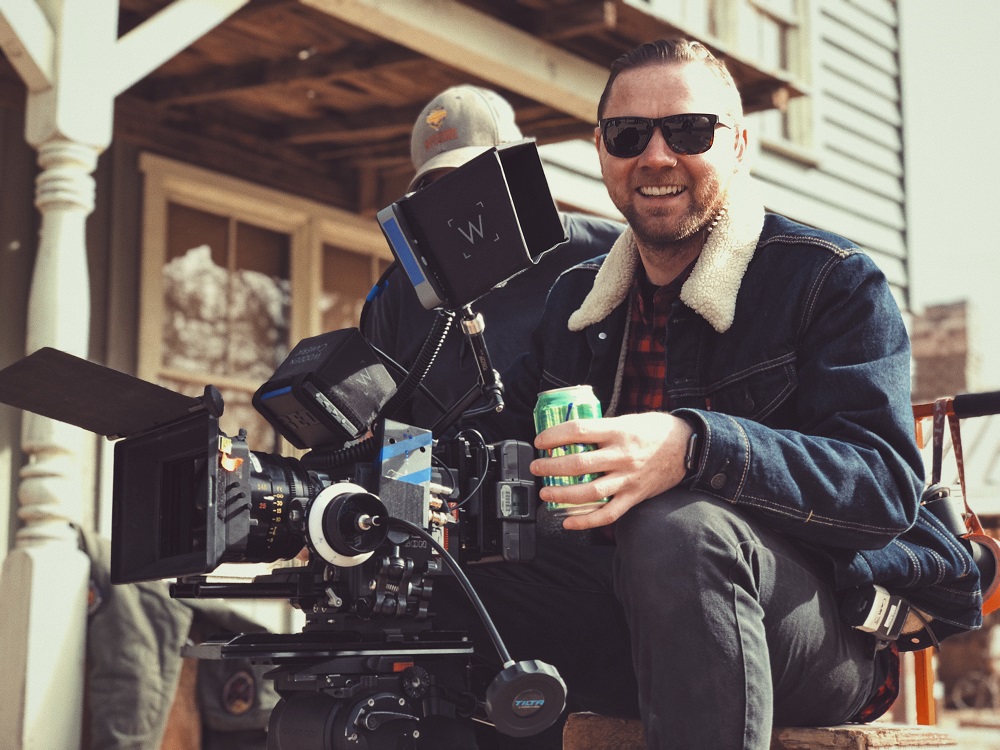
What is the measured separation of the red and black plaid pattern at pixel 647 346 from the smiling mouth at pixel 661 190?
0.17m

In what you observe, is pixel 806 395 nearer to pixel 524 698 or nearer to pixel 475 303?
pixel 524 698

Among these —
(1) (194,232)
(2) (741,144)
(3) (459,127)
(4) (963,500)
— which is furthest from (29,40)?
(4) (963,500)

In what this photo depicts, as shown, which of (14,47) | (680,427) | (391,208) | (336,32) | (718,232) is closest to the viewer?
(680,427)

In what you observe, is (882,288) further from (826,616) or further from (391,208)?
(391,208)

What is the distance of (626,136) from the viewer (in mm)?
2375

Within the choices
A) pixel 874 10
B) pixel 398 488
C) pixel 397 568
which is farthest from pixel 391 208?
pixel 874 10

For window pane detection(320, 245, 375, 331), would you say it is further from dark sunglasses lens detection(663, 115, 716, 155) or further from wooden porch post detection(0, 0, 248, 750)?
dark sunglasses lens detection(663, 115, 716, 155)

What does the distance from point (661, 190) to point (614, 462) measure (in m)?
0.70

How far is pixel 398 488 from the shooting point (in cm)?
204

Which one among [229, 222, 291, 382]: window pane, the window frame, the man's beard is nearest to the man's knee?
the man's beard

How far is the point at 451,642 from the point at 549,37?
11.8ft

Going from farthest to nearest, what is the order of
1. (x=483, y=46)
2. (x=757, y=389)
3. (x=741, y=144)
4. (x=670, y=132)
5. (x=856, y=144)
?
(x=856, y=144), (x=483, y=46), (x=741, y=144), (x=670, y=132), (x=757, y=389)

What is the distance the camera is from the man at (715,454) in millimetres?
1852

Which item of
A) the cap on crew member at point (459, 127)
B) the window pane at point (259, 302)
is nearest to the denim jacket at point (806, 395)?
the cap on crew member at point (459, 127)
